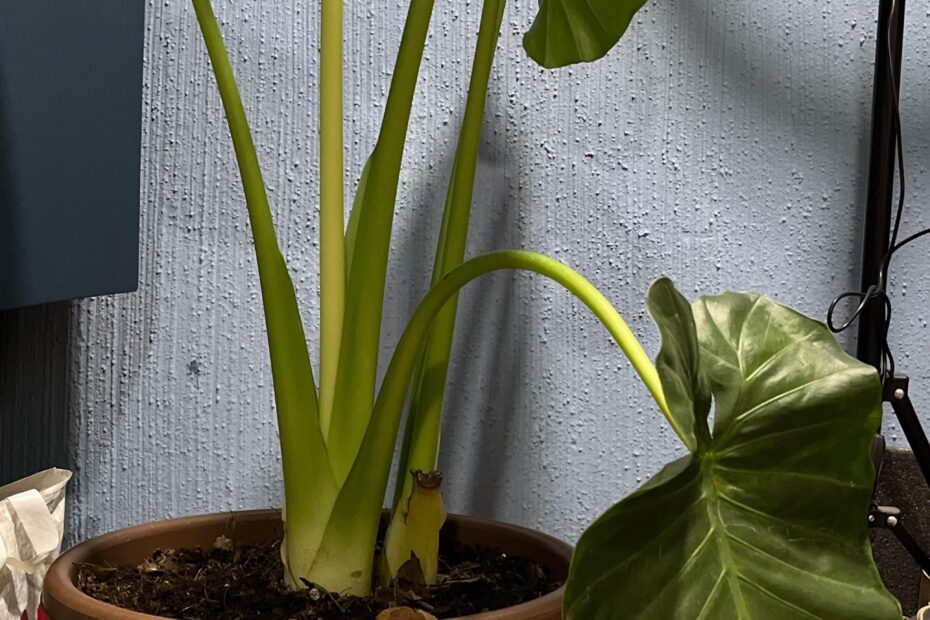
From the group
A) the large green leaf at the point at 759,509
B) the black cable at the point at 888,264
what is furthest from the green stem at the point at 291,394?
the black cable at the point at 888,264

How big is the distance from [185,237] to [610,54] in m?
0.46

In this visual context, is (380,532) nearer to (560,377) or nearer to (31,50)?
(560,377)

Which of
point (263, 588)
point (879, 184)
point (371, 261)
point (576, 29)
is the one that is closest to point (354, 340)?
point (371, 261)

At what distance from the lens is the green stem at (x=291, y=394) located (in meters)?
0.60

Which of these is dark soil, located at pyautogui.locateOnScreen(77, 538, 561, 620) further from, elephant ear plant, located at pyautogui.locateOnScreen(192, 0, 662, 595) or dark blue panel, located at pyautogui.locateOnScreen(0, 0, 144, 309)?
dark blue panel, located at pyautogui.locateOnScreen(0, 0, 144, 309)

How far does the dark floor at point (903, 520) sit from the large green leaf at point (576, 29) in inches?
17.3

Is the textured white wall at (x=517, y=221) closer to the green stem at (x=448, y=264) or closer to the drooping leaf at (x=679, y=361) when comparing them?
the green stem at (x=448, y=264)

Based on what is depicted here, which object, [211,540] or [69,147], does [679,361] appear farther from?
[69,147]

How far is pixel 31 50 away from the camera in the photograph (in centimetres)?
72

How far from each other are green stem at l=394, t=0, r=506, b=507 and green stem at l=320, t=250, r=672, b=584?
0.19 ft

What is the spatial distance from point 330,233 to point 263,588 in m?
0.25

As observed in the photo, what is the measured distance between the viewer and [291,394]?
602mm

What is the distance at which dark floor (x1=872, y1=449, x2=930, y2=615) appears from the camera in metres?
0.80

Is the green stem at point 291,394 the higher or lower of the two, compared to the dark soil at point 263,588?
higher
